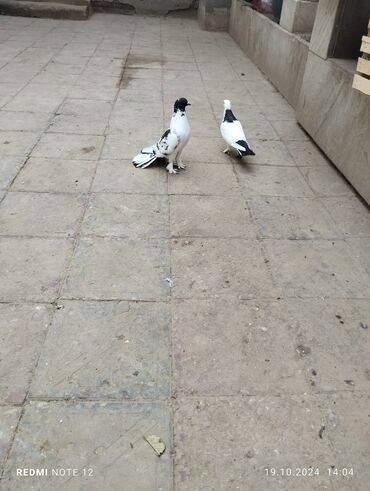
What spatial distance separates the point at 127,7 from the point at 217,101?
819cm

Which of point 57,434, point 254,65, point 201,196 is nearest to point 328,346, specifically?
point 57,434

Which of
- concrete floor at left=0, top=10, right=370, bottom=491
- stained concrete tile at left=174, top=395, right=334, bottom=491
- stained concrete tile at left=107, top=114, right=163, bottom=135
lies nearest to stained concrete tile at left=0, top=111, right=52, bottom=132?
concrete floor at left=0, top=10, right=370, bottom=491

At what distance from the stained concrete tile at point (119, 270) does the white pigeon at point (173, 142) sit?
1227 millimetres

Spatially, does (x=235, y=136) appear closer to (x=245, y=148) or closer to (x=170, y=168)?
(x=245, y=148)

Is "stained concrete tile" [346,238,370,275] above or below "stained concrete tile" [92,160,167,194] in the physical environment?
below

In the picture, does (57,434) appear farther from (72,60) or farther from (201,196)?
(72,60)

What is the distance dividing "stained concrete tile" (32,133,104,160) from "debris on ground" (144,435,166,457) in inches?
129

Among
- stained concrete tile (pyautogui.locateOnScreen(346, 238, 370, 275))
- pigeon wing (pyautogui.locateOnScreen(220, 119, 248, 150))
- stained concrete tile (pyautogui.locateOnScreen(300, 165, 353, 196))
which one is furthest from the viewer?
pigeon wing (pyautogui.locateOnScreen(220, 119, 248, 150))

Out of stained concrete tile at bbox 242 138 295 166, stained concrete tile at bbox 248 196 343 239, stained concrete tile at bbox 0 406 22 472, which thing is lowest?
stained concrete tile at bbox 0 406 22 472

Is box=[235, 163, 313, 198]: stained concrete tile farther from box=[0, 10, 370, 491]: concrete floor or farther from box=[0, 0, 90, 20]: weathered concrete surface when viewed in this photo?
box=[0, 0, 90, 20]: weathered concrete surface

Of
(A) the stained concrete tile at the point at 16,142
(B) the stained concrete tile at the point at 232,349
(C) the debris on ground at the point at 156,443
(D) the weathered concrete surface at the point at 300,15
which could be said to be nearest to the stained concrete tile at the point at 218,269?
(B) the stained concrete tile at the point at 232,349

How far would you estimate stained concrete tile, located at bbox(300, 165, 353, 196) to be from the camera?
14.3 feet

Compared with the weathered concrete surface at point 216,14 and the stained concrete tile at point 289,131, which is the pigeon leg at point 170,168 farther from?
the weathered concrete surface at point 216,14

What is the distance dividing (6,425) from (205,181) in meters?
2.94
